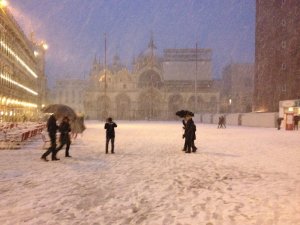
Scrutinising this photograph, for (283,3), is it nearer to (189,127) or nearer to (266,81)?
(266,81)

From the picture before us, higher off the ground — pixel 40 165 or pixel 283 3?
pixel 283 3

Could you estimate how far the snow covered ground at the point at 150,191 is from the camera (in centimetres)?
641

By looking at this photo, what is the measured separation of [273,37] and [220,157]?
143ft

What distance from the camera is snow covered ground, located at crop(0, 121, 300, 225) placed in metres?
6.41

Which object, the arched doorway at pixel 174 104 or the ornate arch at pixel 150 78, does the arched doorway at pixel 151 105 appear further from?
the ornate arch at pixel 150 78

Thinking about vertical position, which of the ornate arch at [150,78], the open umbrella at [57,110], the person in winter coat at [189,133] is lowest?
the person in winter coat at [189,133]

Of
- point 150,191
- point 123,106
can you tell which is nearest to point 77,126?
point 150,191

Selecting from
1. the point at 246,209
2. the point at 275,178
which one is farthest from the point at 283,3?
the point at 246,209

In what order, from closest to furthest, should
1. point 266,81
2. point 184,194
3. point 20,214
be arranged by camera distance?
point 20,214 → point 184,194 → point 266,81

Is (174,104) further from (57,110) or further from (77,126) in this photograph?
(57,110)

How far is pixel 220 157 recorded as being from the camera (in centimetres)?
1489

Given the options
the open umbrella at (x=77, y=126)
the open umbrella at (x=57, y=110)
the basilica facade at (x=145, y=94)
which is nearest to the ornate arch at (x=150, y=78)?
the basilica facade at (x=145, y=94)

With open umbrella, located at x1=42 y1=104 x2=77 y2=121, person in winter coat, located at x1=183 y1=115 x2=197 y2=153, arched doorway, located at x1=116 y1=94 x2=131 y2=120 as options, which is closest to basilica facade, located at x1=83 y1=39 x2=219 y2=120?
arched doorway, located at x1=116 y1=94 x2=131 y2=120

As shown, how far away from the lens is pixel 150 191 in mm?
8453
